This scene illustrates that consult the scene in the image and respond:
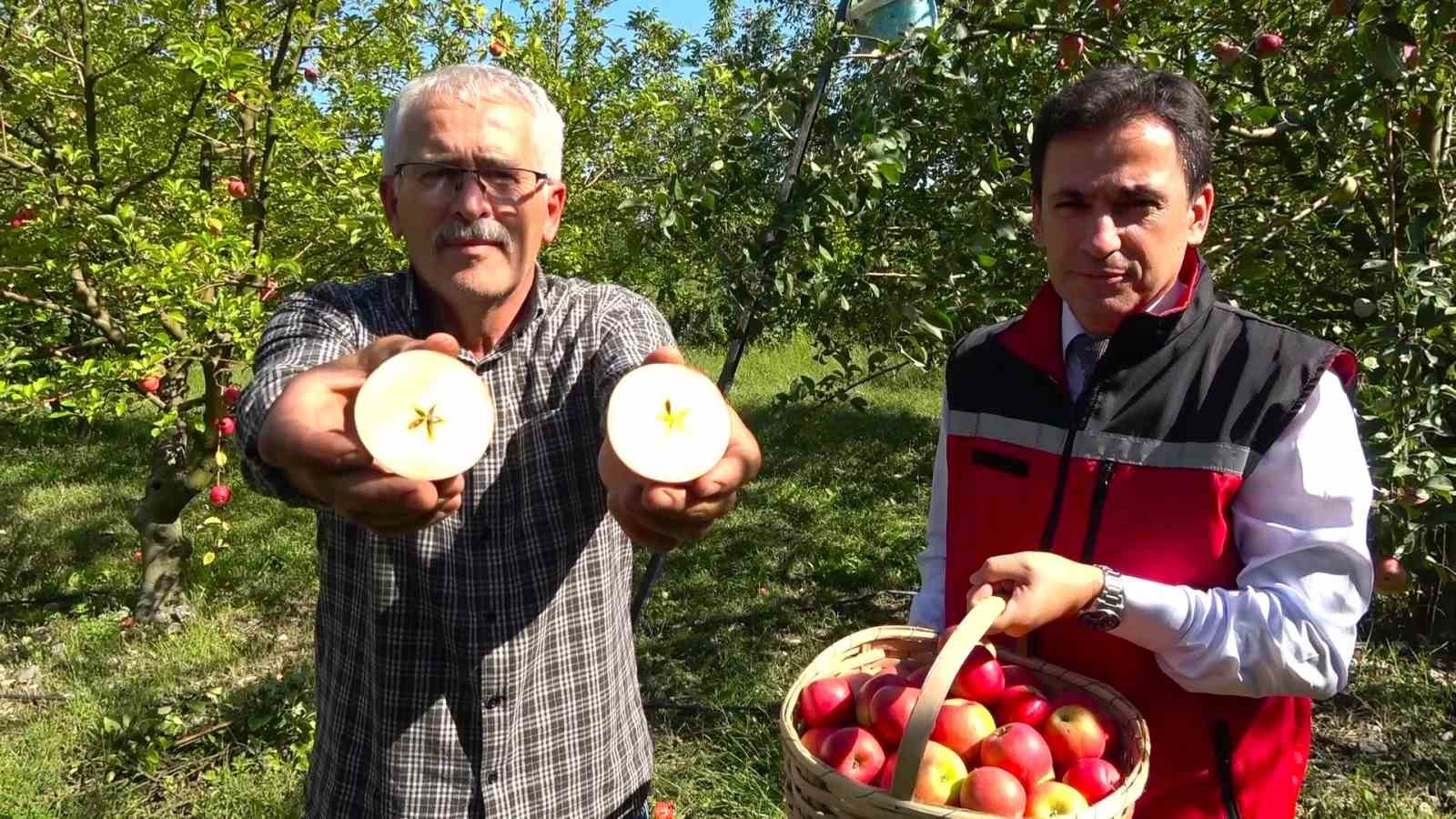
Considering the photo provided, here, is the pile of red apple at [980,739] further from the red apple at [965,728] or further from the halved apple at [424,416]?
the halved apple at [424,416]

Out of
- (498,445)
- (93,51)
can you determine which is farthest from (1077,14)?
(93,51)

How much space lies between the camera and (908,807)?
0.98 meters

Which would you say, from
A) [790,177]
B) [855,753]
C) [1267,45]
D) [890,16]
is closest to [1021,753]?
[855,753]

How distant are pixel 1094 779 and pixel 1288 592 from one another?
33 centimetres

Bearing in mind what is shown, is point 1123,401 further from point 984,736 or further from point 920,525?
point 920,525

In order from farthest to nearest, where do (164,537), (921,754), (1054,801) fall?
(164,537) → (1054,801) → (921,754)

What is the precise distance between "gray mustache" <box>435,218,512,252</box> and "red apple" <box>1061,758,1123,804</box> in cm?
96

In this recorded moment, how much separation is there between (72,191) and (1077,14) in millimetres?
3103

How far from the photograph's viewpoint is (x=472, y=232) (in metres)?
1.22

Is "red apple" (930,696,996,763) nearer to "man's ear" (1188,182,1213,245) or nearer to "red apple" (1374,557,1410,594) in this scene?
"man's ear" (1188,182,1213,245)

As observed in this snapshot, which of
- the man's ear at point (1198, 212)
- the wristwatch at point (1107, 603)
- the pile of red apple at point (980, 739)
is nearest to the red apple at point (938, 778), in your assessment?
the pile of red apple at point (980, 739)

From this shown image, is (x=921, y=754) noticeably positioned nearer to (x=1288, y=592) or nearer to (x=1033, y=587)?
(x=1033, y=587)

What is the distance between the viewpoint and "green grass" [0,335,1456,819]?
2787mm

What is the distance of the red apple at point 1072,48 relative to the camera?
238 cm
